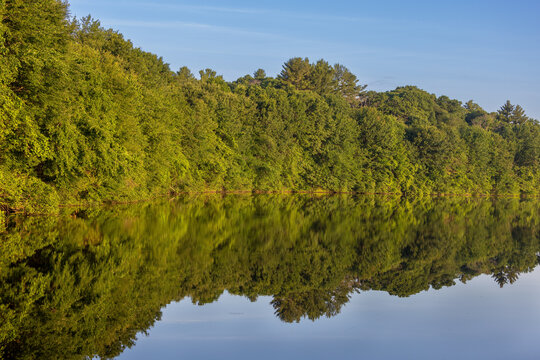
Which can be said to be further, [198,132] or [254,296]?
[198,132]

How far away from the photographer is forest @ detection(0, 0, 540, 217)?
21.5 meters

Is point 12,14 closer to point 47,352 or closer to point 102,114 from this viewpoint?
point 102,114

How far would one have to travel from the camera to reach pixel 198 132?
171 feet

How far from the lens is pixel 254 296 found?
1127 centimetres

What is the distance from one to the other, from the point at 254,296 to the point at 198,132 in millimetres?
41998

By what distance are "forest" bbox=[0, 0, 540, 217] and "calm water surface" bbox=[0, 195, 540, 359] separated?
4.60 m

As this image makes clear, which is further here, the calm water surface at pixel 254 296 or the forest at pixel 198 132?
the forest at pixel 198 132

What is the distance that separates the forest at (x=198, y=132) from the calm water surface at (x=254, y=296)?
15.1 ft

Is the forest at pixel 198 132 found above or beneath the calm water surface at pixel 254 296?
above

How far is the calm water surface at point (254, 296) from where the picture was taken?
8.12m

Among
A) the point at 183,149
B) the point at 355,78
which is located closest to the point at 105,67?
the point at 183,149

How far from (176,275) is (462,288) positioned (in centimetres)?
750

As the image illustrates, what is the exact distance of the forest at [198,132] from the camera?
846 inches

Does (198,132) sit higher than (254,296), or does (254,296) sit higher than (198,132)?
(198,132)
